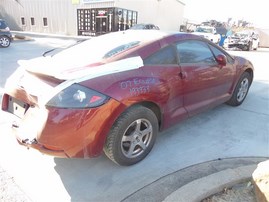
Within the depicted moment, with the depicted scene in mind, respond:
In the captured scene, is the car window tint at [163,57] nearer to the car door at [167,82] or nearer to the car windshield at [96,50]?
the car door at [167,82]

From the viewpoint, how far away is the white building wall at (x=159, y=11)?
26950mm

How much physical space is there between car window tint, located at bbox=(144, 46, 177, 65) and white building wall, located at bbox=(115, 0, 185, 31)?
22.9 metres

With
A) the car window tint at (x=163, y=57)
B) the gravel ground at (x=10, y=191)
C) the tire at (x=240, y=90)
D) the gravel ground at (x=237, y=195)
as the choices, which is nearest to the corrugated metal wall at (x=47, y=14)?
the tire at (x=240, y=90)

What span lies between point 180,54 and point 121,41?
802 millimetres

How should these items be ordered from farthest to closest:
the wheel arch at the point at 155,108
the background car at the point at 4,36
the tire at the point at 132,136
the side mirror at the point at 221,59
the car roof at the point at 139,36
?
the background car at the point at 4,36 → the side mirror at the point at 221,59 → the car roof at the point at 139,36 → the wheel arch at the point at 155,108 → the tire at the point at 132,136

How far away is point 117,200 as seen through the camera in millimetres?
2414

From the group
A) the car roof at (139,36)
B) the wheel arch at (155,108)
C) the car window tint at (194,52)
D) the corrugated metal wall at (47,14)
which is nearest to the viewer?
the wheel arch at (155,108)

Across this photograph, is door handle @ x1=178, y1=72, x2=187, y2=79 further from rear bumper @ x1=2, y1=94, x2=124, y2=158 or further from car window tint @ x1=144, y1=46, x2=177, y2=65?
rear bumper @ x1=2, y1=94, x2=124, y2=158

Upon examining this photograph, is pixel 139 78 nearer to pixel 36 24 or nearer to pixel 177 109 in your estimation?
pixel 177 109

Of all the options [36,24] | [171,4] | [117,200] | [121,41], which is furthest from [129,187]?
[171,4]

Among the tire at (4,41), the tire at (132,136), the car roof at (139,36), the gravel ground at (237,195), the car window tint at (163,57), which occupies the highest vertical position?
the car roof at (139,36)

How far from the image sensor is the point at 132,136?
281cm

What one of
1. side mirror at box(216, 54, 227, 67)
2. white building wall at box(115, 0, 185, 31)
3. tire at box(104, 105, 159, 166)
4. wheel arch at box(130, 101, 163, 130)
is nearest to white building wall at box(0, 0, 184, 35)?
white building wall at box(115, 0, 185, 31)

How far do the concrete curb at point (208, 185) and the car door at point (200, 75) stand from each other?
3.66 ft
